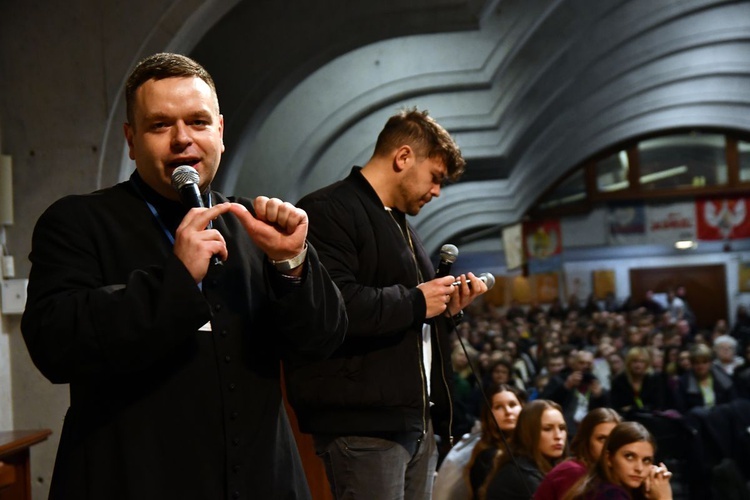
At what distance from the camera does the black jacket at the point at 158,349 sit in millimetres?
1593

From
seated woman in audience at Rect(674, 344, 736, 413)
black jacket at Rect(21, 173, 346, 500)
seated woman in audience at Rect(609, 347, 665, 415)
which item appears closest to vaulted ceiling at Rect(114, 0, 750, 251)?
seated woman in audience at Rect(609, 347, 665, 415)

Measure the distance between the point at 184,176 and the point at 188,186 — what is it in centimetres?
3

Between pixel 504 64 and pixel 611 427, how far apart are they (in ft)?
24.0

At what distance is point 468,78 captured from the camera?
40.6 ft

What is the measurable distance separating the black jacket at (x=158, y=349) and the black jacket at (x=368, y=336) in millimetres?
936

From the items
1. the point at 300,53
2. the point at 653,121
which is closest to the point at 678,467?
the point at 300,53

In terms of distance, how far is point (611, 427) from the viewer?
5383 millimetres

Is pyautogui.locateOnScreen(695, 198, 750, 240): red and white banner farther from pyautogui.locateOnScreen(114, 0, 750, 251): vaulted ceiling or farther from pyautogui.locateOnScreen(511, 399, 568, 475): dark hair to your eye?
pyautogui.locateOnScreen(511, 399, 568, 475): dark hair

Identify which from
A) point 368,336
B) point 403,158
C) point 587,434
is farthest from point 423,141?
point 587,434

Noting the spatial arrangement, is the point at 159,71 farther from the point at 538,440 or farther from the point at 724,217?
A: the point at 724,217

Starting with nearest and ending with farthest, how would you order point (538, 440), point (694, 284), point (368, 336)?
1. point (368, 336)
2. point (538, 440)
3. point (694, 284)

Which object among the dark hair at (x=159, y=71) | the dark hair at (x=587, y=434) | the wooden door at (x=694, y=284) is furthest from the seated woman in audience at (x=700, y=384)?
the wooden door at (x=694, y=284)

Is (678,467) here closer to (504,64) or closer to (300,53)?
(300,53)

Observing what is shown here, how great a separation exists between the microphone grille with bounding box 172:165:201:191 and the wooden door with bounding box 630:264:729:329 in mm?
27454
